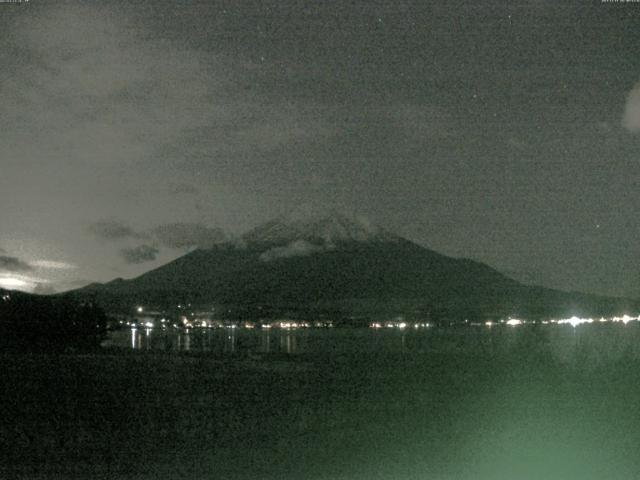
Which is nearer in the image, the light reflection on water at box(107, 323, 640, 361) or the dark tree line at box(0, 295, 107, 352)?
the light reflection on water at box(107, 323, 640, 361)

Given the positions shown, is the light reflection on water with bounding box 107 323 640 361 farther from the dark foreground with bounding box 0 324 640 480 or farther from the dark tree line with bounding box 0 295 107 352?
the dark foreground with bounding box 0 324 640 480

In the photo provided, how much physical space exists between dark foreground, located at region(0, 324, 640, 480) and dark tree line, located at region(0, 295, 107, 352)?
19.3 meters

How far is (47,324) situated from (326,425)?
32544 mm

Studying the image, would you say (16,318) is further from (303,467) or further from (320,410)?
(303,467)

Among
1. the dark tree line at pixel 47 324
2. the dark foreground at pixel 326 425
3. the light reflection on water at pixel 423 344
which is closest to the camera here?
the dark foreground at pixel 326 425

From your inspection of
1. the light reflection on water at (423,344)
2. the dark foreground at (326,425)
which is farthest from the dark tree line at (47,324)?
the dark foreground at (326,425)

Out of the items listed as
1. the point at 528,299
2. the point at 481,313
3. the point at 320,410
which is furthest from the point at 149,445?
the point at 528,299

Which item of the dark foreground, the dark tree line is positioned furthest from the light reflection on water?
the dark foreground

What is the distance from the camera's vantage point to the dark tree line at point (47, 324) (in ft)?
141

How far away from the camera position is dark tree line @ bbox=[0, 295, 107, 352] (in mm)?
43125

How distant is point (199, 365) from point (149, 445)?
18.3m

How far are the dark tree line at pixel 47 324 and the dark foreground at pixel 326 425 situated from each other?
19300mm

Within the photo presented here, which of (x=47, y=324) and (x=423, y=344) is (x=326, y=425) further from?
(x=423, y=344)

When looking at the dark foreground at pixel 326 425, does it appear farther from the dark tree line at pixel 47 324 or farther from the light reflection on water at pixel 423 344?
the dark tree line at pixel 47 324
